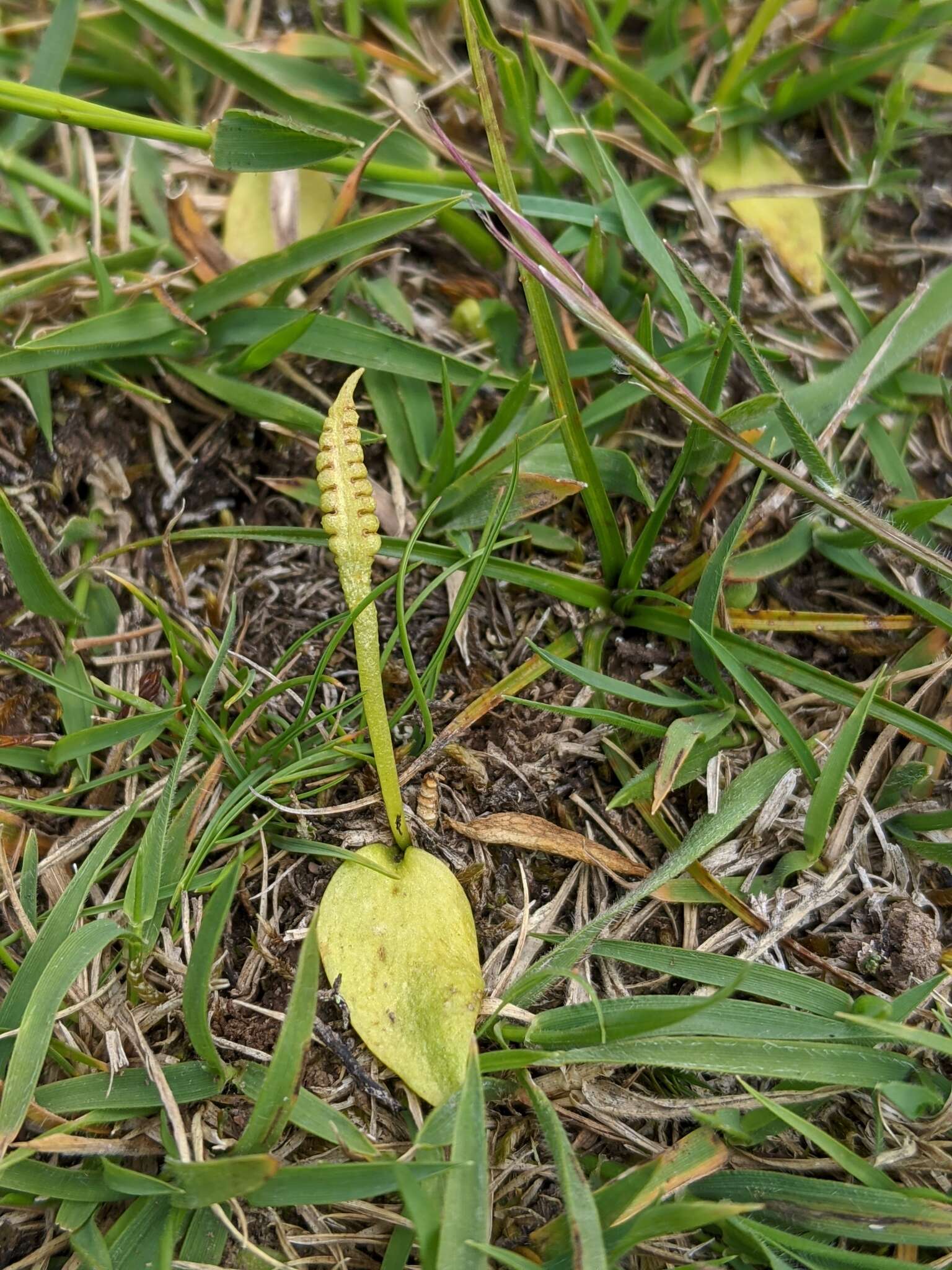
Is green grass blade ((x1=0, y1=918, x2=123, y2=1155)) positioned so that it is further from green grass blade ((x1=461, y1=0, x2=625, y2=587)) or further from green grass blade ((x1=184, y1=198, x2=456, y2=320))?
green grass blade ((x1=184, y1=198, x2=456, y2=320))

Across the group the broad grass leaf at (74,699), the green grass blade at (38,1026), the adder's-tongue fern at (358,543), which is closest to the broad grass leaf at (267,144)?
the adder's-tongue fern at (358,543)

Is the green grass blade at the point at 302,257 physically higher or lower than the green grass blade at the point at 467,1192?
higher

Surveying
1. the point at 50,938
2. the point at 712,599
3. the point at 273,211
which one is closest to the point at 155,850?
the point at 50,938

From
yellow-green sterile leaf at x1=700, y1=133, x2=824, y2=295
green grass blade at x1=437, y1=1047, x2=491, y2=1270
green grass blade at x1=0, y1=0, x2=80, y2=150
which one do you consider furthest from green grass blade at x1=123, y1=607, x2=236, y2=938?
yellow-green sterile leaf at x1=700, y1=133, x2=824, y2=295

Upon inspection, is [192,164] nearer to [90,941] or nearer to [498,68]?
[498,68]

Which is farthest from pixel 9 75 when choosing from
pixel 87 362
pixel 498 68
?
pixel 498 68

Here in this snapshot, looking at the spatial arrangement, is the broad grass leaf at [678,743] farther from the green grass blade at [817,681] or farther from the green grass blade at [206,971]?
the green grass blade at [206,971]

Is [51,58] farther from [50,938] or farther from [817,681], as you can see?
[817,681]
